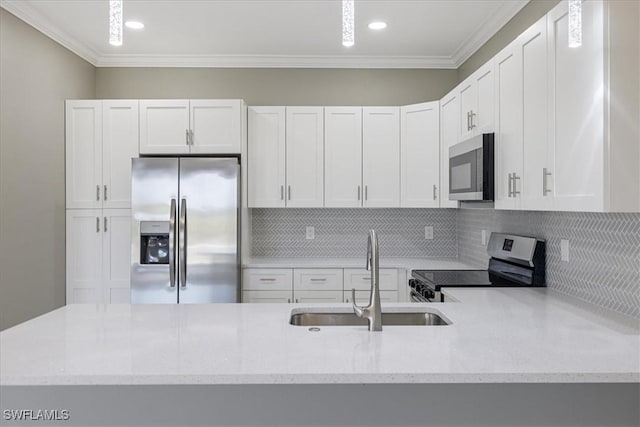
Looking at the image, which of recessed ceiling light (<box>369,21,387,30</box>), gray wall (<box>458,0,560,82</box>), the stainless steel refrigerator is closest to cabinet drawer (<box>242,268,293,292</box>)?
the stainless steel refrigerator

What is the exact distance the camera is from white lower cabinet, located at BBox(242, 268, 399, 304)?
3721mm

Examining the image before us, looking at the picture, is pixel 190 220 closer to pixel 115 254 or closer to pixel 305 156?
pixel 115 254

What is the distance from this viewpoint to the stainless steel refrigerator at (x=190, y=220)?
3.49 m

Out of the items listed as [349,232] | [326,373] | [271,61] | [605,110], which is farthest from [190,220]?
[605,110]

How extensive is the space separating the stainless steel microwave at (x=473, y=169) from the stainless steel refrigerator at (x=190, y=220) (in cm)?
166

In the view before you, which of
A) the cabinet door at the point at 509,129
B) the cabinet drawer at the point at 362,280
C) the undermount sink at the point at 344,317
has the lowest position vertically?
the cabinet drawer at the point at 362,280

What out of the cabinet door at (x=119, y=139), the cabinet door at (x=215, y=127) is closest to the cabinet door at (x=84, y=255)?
the cabinet door at (x=119, y=139)

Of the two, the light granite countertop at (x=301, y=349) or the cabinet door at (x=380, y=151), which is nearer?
the light granite countertop at (x=301, y=349)

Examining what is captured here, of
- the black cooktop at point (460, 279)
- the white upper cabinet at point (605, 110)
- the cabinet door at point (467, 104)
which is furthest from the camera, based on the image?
the cabinet door at point (467, 104)

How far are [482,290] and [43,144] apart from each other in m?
3.35

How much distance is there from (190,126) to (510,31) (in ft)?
8.43

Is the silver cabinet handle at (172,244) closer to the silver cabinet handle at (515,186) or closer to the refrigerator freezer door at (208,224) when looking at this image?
the refrigerator freezer door at (208,224)

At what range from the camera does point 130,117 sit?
3758mm

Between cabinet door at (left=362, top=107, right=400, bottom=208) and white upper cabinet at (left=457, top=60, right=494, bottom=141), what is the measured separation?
85cm
